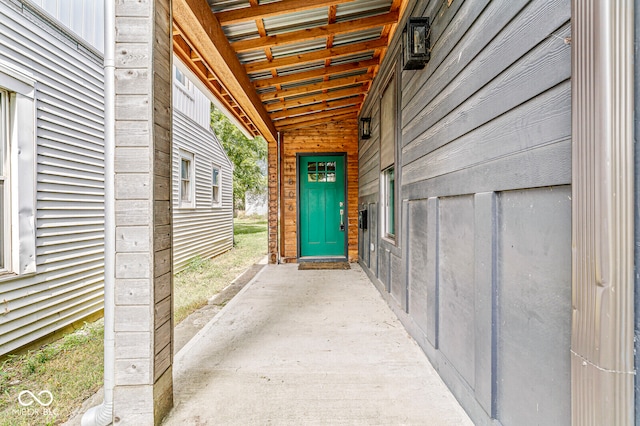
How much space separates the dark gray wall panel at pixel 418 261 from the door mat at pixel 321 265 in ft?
8.78

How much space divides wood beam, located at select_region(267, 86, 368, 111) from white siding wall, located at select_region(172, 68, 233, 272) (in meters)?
2.41

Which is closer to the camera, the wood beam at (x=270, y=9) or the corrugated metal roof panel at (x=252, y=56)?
the wood beam at (x=270, y=9)

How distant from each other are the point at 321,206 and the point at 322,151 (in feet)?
3.26

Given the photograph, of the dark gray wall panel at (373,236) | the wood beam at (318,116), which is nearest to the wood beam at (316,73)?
the wood beam at (318,116)

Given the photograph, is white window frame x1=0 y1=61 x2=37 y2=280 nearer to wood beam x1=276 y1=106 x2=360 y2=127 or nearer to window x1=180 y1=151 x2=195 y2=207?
wood beam x1=276 y1=106 x2=360 y2=127

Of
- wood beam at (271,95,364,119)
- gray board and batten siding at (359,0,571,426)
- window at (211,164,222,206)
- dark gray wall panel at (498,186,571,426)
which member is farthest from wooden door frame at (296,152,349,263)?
dark gray wall panel at (498,186,571,426)

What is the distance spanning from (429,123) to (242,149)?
14.5 m

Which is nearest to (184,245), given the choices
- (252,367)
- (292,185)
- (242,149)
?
(292,185)

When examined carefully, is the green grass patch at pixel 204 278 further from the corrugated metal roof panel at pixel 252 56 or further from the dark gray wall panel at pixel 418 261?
the corrugated metal roof panel at pixel 252 56

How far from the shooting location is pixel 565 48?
928 mm

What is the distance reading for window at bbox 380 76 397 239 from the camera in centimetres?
305

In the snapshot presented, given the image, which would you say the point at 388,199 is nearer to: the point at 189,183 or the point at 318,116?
the point at 318,116

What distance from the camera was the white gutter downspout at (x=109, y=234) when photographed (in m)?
1.44

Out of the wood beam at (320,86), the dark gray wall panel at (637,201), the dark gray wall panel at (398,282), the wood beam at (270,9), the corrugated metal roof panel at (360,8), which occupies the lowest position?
the dark gray wall panel at (398,282)
